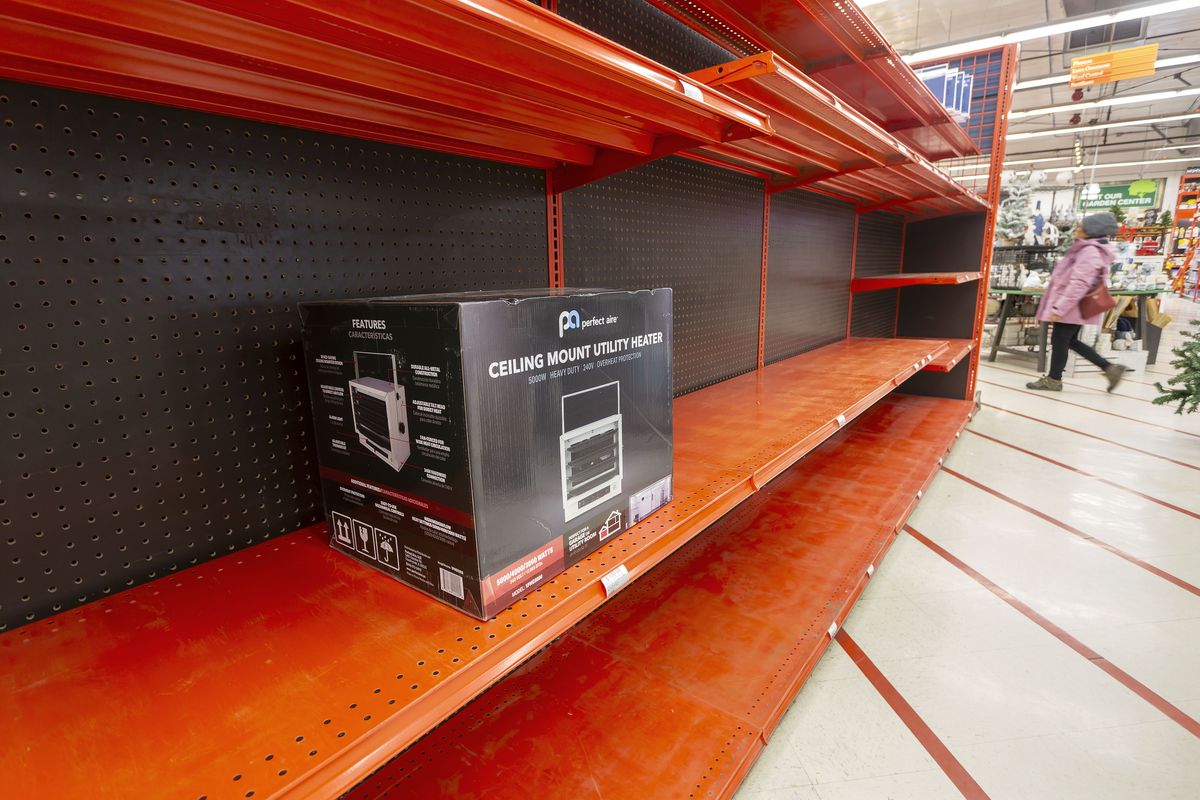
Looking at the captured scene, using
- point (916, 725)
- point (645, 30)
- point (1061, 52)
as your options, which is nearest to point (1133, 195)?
point (1061, 52)

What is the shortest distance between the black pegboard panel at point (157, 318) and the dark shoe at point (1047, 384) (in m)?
6.46

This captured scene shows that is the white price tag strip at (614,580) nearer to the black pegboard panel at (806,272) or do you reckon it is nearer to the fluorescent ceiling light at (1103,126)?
the black pegboard panel at (806,272)

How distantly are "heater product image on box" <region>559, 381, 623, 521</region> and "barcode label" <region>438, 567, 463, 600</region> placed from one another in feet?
0.60

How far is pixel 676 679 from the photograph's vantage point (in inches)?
58.4

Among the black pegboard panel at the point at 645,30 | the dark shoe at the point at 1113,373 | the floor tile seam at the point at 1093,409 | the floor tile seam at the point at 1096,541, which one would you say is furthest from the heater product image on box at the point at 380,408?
the dark shoe at the point at 1113,373

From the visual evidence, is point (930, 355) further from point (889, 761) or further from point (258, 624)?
point (258, 624)

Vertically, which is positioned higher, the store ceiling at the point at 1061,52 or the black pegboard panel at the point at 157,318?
the store ceiling at the point at 1061,52

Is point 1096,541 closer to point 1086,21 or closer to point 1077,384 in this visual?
point 1077,384

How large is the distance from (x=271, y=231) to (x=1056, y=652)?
2440mm

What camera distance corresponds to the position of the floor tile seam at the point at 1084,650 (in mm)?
1572

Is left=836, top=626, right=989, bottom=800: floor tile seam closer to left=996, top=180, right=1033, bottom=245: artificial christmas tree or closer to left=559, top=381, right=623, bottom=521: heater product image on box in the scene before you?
left=559, top=381, right=623, bottom=521: heater product image on box

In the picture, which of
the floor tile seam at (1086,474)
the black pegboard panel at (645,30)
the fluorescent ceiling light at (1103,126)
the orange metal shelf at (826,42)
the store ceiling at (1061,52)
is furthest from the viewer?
the fluorescent ceiling light at (1103,126)

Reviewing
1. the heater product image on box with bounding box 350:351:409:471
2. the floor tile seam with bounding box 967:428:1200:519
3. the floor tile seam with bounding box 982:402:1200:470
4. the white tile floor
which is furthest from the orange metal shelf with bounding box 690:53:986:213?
the floor tile seam with bounding box 982:402:1200:470

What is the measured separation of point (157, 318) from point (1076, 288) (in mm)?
6708
